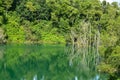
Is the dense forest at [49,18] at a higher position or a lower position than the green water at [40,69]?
lower

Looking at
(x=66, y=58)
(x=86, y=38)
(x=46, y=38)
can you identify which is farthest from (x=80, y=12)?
(x=66, y=58)

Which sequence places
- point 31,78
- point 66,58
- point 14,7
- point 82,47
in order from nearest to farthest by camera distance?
point 31,78 → point 66,58 → point 82,47 → point 14,7

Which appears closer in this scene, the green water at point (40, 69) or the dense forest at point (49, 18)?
the green water at point (40, 69)

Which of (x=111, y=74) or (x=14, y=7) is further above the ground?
(x=111, y=74)

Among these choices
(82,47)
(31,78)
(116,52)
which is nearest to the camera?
(116,52)

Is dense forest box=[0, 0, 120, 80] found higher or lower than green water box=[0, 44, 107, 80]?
lower

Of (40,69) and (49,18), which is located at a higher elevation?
(40,69)

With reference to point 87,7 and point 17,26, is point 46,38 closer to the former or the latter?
point 17,26

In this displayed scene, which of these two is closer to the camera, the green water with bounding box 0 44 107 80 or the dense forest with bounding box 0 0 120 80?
the green water with bounding box 0 44 107 80

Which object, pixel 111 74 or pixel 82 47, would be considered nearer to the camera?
pixel 111 74

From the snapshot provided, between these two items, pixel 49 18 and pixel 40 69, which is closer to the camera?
pixel 40 69

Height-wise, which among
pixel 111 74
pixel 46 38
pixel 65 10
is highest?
pixel 111 74

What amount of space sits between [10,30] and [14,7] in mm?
6528

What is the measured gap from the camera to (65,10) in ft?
255
